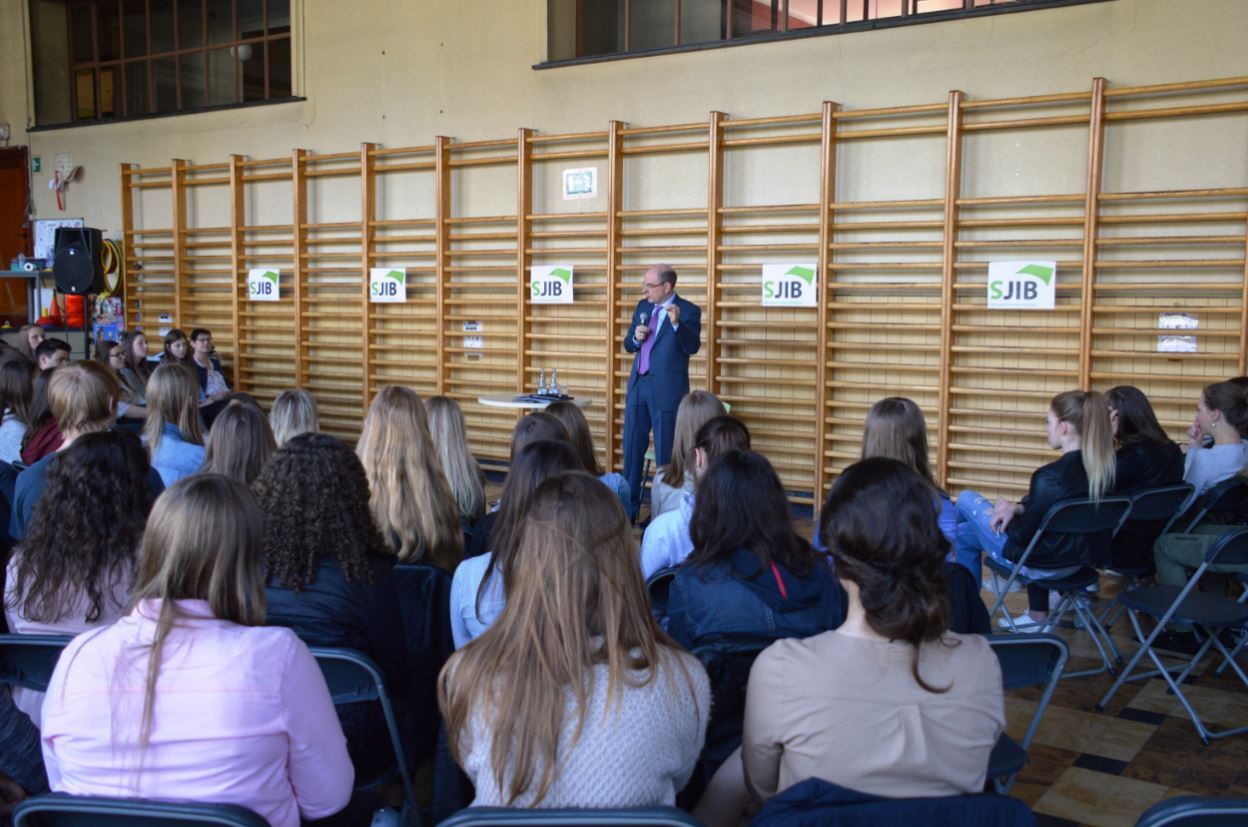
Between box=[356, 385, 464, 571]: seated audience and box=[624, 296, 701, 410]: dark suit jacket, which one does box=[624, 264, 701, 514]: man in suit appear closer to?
box=[624, 296, 701, 410]: dark suit jacket

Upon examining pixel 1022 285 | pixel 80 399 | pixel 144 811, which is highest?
pixel 1022 285

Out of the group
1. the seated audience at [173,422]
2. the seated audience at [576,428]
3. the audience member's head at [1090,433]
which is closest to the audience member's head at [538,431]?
the seated audience at [576,428]

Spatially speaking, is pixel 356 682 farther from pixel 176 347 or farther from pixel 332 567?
pixel 176 347

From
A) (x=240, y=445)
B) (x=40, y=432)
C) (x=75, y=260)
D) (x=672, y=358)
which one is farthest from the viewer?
(x=75, y=260)

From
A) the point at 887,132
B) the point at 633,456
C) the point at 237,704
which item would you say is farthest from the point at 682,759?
the point at 887,132

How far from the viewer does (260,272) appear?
30.0 feet

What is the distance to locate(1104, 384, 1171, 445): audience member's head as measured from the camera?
424 centimetres

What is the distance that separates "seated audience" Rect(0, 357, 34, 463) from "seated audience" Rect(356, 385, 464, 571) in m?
2.18

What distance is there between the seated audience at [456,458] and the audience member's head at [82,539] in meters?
1.31

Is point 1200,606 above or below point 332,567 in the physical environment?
below

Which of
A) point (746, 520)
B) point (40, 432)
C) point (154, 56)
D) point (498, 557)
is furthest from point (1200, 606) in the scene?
point (154, 56)

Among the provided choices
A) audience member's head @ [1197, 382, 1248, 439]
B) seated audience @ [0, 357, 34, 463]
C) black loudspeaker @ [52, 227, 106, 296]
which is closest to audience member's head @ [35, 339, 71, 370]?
seated audience @ [0, 357, 34, 463]

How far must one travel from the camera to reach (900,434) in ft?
11.0

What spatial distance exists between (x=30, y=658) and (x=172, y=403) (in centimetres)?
228
